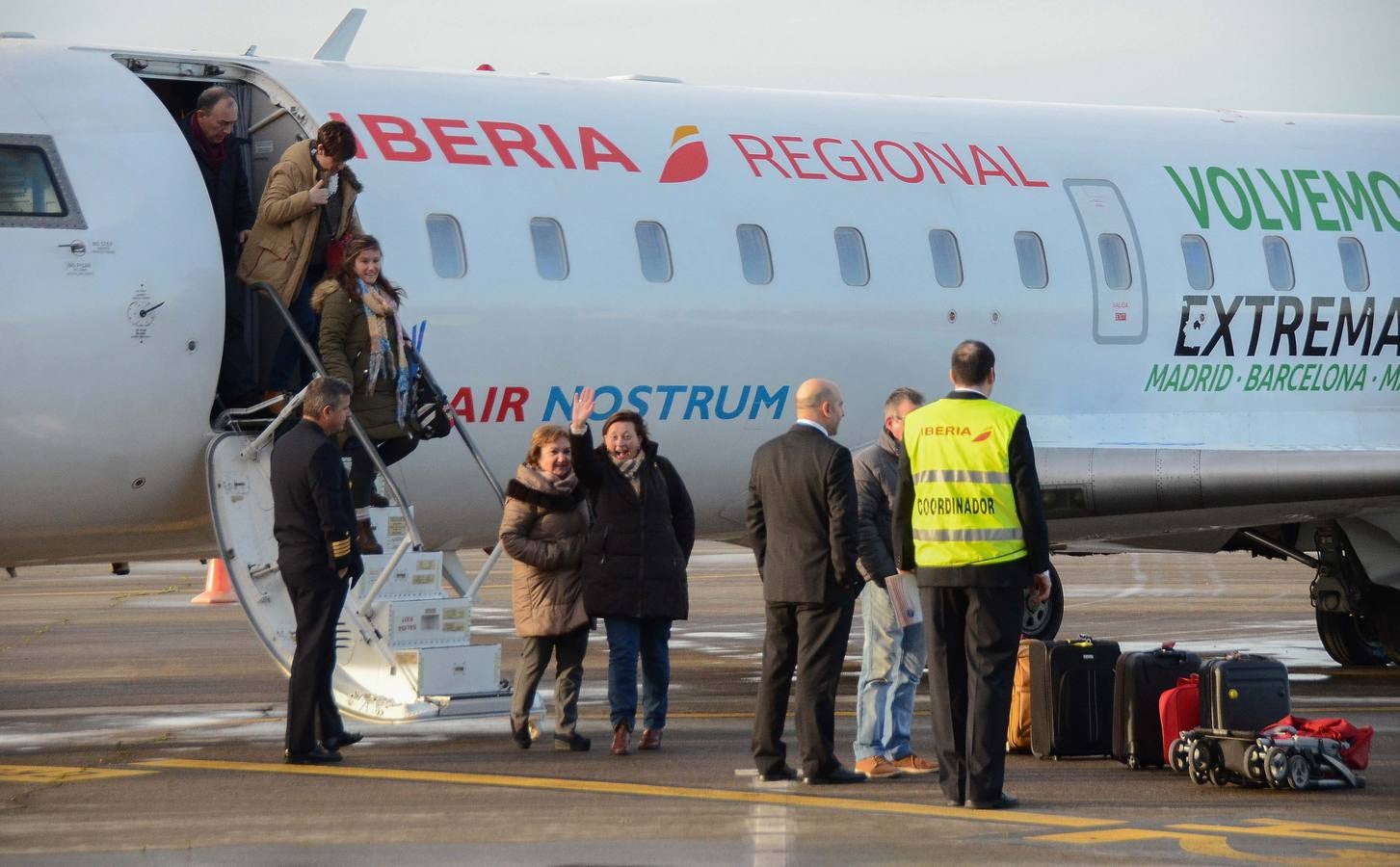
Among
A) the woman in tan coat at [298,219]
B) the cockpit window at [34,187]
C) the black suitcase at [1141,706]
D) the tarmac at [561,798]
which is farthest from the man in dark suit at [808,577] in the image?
the cockpit window at [34,187]

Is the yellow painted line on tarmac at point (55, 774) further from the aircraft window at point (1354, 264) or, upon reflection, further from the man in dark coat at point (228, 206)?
the aircraft window at point (1354, 264)

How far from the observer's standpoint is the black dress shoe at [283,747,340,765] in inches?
450

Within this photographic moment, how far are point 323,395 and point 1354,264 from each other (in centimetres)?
1029

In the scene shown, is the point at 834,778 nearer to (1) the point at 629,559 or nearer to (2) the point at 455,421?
(1) the point at 629,559

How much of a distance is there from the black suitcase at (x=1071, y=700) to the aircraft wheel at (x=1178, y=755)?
2.38 ft

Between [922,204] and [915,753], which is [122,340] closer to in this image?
[915,753]

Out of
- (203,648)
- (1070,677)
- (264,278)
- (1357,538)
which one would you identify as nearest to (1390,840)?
(1070,677)

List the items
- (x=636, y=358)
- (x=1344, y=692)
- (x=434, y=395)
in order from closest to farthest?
1. (x=434, y=395)
2. (x=636, y=358)
3. (x=1344, y=692)

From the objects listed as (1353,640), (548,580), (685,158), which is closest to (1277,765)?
(548,580)

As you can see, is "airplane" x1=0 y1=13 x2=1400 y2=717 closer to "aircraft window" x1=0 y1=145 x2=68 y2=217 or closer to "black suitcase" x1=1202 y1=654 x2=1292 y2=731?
"aircraft window" x1=0 y1=145 x2=68 y2=217

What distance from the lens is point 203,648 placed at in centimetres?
1980

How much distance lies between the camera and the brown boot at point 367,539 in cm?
1245

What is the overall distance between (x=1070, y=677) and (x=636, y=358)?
3941mm

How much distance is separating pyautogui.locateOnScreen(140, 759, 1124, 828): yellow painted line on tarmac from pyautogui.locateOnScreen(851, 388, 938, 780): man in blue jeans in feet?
2.62
